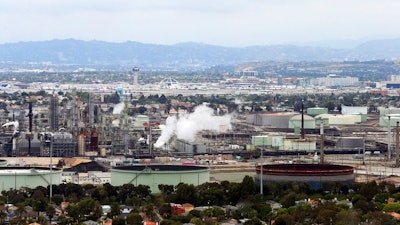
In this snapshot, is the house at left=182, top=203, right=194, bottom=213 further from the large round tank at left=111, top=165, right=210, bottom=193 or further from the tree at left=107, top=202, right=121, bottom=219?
the large round tank at left=111, top=165, right=210, bottom=193

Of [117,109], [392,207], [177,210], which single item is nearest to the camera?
[392,207]

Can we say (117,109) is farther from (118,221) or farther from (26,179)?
(118,221)

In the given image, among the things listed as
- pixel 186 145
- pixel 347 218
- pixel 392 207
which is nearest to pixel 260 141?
pixel 186 145

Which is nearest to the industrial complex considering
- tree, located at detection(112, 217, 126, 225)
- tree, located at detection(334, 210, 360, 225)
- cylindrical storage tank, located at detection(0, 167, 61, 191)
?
cylindrical storage tank, located at detection(0, 167, 61, 191)

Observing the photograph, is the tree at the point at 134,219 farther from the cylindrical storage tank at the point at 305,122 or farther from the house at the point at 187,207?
the cylindrical storage tank at the point at 305,122

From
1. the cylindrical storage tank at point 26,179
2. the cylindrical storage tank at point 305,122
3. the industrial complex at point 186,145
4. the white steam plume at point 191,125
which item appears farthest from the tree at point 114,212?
the cylindrical storage tank at point 305,122
